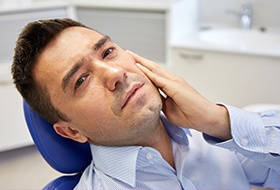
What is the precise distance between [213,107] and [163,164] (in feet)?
0.78

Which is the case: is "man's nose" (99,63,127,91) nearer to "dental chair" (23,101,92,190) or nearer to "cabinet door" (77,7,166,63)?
"dental chair" (23,101,92,190)

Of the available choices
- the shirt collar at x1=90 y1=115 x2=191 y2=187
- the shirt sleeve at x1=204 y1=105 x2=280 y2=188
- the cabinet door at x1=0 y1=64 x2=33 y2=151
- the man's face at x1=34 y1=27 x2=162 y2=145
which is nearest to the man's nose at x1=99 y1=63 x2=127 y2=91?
the man's face at x1=34 y1=27 x2=162 y2=145

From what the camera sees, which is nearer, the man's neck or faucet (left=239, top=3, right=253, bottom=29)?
the man's neck

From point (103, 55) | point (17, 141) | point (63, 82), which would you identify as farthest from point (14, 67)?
point (17, 141)

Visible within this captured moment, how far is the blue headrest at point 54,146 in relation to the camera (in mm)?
1028

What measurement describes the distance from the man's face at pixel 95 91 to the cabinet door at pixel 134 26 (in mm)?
1483

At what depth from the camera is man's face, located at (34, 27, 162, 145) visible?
3.12 feet

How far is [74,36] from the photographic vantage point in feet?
3.29

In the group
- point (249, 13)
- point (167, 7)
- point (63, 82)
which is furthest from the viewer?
point (249, 13)

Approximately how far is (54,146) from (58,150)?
0.02m

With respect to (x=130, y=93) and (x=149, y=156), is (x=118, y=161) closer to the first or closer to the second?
(x=149, y=156)

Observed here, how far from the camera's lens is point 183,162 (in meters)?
1.06

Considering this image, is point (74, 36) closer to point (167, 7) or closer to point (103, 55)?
point (103, 55)

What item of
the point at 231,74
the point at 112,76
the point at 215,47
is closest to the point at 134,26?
the point at 215,47
